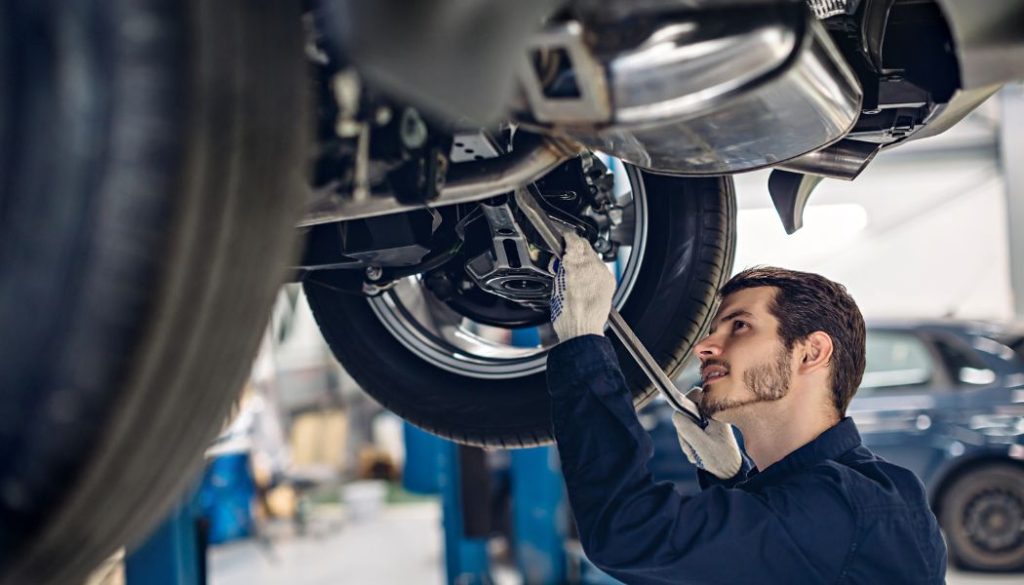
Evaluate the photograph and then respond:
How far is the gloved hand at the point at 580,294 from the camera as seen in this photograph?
1344 millimetres

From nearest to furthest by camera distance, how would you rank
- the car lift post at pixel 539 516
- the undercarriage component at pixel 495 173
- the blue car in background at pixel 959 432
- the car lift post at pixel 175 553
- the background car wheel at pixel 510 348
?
the undercarriage component at pixel 495 173
the background car wheel at pixel 510 348
the car lift post at pixel 175 553
the car lift post at pixel 539 516
the blue car in background at pixel 959 432

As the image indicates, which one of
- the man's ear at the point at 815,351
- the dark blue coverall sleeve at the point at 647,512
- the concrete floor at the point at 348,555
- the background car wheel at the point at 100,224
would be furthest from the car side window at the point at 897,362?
the background car wheel at the point at 100,224

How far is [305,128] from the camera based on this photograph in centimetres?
79

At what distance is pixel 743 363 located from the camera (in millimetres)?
1521

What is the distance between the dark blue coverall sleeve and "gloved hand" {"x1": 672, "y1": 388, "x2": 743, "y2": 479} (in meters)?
0.34

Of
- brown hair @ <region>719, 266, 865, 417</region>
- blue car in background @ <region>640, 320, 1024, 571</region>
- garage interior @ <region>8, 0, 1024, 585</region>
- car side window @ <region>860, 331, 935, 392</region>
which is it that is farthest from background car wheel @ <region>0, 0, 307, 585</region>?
car side window @ <region>860, 331, 935, 392</region>

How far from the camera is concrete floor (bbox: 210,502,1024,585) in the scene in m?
4.65

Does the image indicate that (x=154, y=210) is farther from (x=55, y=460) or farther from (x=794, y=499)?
(x=794, y=499)

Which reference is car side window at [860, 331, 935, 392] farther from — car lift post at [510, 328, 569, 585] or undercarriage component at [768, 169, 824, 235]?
undercarriage component at [768, 169, 824, 235]

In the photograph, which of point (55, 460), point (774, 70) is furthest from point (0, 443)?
point (774, 70)

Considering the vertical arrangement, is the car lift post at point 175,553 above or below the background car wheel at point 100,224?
below

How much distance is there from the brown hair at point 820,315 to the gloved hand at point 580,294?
1.05 feet

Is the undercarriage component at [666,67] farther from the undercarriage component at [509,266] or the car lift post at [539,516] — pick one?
the car lift post at [539,516]

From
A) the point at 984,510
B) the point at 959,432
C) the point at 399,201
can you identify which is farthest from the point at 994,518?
the point at 399,201
